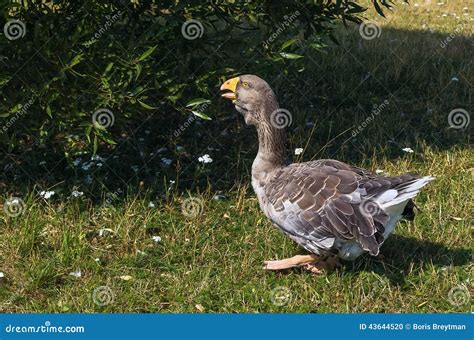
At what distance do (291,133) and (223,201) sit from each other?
6.45ft

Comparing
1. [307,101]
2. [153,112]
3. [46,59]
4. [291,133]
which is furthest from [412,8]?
[46,59]

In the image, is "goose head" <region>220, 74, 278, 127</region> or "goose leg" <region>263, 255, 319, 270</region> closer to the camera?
"goose leg" <region>263, 255, 319, 270</region>

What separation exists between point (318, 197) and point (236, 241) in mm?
1313

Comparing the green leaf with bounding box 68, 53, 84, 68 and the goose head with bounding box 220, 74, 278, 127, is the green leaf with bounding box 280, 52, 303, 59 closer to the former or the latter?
the goose head with bounding box 220, 74, 278, 127

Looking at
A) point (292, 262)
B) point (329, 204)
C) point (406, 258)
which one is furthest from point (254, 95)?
point (406, 258)

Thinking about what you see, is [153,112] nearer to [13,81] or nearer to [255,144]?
[255,144]

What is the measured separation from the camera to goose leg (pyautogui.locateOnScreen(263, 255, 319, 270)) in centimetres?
576

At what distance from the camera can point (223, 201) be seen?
705 cm

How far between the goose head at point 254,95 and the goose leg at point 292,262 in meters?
1.38

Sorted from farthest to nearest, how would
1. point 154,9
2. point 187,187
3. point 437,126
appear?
point 437,126 → point 187,187 → point 154,9

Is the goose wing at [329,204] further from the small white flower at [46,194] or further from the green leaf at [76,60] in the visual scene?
the small white flower at [46,194]

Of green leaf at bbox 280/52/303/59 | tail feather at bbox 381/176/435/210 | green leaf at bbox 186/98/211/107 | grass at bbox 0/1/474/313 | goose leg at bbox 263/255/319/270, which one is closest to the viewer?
tail feather at bbox 381/176/435/210

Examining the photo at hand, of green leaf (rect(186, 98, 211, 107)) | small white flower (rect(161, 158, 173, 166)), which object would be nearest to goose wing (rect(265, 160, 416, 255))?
green leaf (rect(186, 98, 211, 107))

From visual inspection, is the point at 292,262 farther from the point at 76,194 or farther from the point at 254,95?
the point at 76,194
